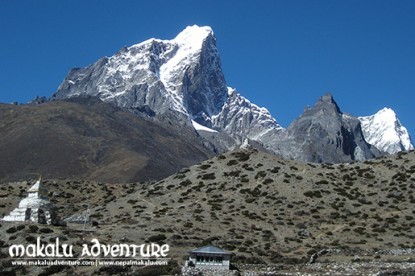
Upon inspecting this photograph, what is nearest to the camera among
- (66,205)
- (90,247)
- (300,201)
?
(90,247)

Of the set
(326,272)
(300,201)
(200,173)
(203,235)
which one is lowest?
(326,272)

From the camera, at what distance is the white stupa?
80.5 m

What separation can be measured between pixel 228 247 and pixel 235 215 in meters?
20.2

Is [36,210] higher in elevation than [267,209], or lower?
lower

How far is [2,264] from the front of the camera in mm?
63344

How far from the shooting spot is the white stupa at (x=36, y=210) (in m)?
80.5

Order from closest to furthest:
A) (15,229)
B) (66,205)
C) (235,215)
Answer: (15,229) → (235,215) → (66,205)

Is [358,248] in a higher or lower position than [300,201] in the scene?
lower

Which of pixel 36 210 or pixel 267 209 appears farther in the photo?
pixel 267 209

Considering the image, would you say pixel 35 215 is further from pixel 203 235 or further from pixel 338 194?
pixel 338 194

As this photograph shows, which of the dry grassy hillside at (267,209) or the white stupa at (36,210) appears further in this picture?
the white stupa at (36,210)

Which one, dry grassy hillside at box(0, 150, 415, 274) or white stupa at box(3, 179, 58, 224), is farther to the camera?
white stupa at box(3, 179, 58, 224)

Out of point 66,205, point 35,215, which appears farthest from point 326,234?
point 66,205

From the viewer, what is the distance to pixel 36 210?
80.7 m
